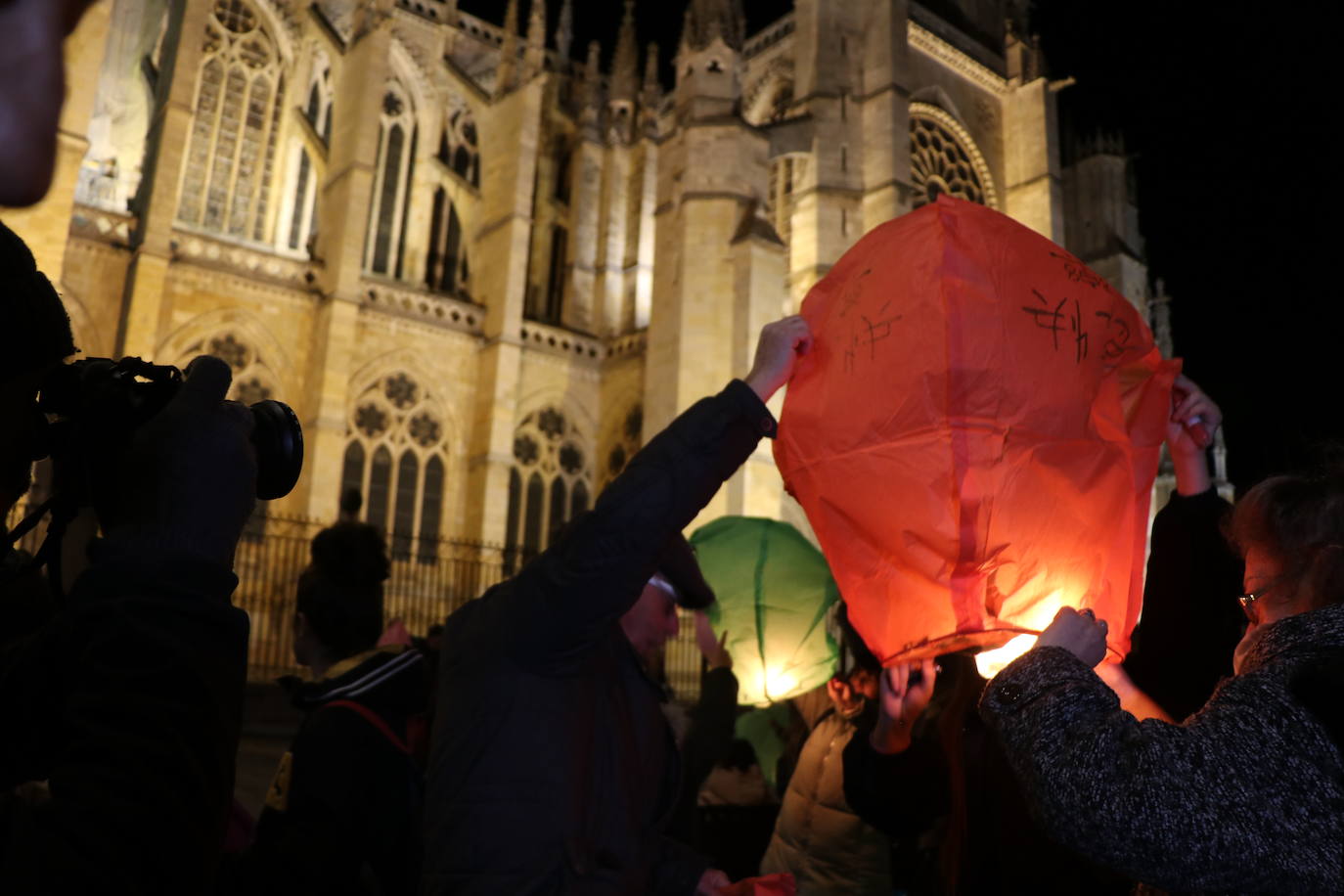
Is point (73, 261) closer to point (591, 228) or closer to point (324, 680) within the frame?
point (591, 228)

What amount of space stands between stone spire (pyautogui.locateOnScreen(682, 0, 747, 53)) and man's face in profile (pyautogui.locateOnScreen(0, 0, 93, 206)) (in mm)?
16617

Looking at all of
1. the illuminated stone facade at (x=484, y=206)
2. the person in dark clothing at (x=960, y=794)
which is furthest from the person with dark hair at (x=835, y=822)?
the illuminated stone facade at (x=484, y=206)

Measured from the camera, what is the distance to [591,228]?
2103 centimetres

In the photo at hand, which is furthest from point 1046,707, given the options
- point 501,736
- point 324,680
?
point 324,680

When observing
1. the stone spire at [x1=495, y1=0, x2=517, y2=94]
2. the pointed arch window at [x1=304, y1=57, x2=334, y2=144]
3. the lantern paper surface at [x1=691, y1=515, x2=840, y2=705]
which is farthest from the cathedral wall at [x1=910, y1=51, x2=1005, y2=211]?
the lantern paper surface at [x1=691, y1=515, x2=840, y2=705]

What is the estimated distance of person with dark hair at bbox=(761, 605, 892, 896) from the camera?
11.4 ft

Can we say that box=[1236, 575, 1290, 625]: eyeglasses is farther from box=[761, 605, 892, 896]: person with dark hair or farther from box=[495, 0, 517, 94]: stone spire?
box=[495, 0, 517, 94]: stone spire

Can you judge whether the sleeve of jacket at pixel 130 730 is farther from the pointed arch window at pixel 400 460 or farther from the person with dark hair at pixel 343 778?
the pointed arch window at pixel 400 460

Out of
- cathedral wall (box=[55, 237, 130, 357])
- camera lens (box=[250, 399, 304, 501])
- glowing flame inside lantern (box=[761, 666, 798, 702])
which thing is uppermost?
cathedral wall (box=[55, 237, 130, 357])

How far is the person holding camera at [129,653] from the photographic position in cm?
74

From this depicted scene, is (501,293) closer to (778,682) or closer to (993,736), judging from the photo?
(778,682)

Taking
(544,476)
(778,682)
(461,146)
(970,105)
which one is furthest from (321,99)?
(778,682)

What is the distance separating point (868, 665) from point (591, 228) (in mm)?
18537

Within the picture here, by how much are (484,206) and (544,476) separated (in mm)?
5259
